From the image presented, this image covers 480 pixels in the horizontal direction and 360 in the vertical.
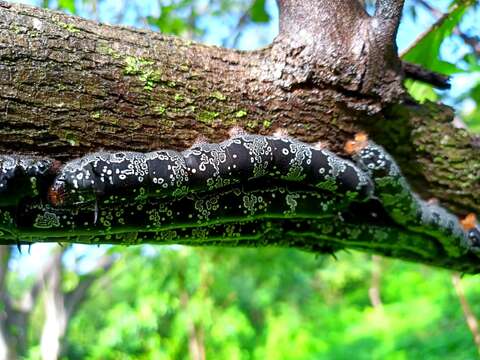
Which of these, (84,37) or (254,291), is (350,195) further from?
(254,291)

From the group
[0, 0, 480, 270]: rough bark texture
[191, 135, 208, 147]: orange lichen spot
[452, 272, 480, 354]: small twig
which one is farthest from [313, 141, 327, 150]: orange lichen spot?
[452, 272, 480, 354]: small twig

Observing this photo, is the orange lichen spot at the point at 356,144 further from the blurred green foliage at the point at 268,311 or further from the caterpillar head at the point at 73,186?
the blurred green foliage at the point at 268,311

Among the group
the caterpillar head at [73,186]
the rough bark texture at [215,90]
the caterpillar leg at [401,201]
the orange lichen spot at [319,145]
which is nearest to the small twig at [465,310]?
the caterpillar leg at [401,201]

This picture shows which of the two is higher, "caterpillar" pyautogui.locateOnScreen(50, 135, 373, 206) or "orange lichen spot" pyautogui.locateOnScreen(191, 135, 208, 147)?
"orange lichen spot" pyautogui.locateOnScreen(191, 135, 208, 147)

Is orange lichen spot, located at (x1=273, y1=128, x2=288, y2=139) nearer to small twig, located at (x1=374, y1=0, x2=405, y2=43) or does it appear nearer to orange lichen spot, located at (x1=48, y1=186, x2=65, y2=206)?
small twig, located at (x1=374, y1=0, x2=405, y2=43)

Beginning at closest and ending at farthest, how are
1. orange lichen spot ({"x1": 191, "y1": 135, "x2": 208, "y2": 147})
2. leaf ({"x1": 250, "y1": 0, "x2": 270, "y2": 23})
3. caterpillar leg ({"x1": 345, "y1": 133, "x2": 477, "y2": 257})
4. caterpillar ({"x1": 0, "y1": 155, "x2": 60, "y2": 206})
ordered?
caterpillar ({"x1": 0, "y1": 155, "x2": 60, "y2": 206}) < orange lichen spot ({"x1": 191, "y1": 135, "x2": 208, "y2": 147}) < caterpillar leg ({"x1": 345, "y1": 133, "x2": 477, "y2": 257}) < leaf ({"x1": 250, "y1": 0, "x2": 270, "y2": 23})

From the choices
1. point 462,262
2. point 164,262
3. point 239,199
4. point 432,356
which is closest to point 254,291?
point 432,356
